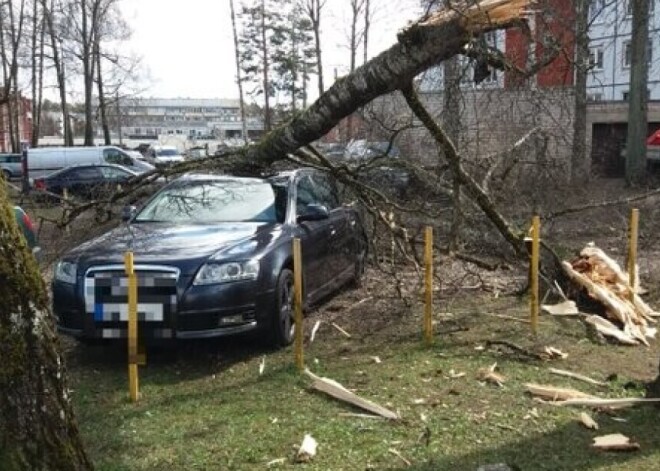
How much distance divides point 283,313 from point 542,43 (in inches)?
157

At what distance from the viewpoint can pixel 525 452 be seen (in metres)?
4.54

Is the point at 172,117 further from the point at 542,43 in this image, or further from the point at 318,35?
the point at 542,43

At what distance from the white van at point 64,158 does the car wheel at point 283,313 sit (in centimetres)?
2561

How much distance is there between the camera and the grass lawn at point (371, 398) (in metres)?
4.49

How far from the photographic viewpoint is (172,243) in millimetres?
6691

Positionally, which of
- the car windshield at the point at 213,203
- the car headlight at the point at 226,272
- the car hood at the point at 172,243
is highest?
the car windshield at the point at 213,203

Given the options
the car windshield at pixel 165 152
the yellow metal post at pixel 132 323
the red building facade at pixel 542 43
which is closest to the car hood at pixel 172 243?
the yellow metal post at pixel 132 323

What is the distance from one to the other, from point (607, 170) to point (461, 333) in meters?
27.3

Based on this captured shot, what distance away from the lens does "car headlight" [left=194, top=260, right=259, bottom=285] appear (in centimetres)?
630

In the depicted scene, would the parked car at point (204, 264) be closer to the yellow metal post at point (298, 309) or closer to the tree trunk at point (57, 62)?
the yellow metal post at point (298, 309)

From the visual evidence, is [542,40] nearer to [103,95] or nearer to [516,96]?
[516,96]

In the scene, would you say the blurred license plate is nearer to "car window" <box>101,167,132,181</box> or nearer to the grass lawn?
the grass lawn

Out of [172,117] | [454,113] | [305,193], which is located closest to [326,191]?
[305,193]

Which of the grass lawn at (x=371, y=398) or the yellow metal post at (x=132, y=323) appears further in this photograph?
the yellow metal post at (x=132, y=323)
